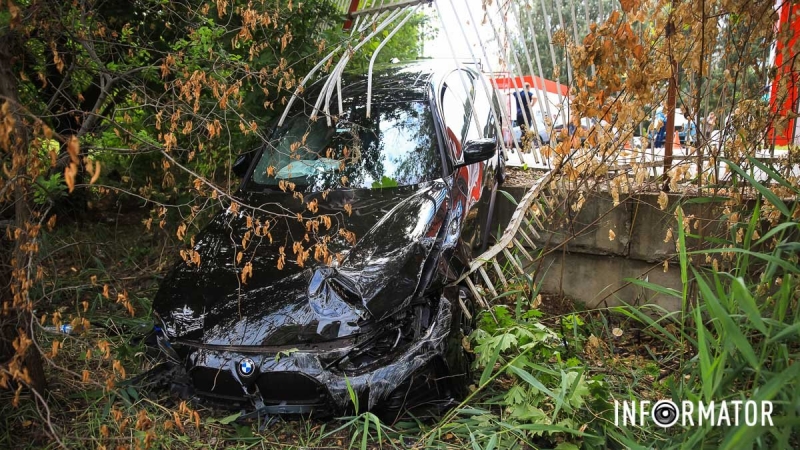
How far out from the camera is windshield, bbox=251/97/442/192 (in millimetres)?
3635

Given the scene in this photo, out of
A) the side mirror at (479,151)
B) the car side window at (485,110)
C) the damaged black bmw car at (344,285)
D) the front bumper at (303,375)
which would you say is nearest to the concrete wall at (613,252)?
the car side window at (485,110)

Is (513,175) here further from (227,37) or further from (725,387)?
(725,387)

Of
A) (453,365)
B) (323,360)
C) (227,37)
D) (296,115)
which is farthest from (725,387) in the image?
(227,37)

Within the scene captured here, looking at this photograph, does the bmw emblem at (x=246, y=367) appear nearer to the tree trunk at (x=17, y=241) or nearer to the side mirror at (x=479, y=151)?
the tree trunk at (x=17, y=241)

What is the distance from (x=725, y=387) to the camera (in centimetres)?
203

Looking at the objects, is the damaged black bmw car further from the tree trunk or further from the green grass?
the tree trunk

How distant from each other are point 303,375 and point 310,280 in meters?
0.48

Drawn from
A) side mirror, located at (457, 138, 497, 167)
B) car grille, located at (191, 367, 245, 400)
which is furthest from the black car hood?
side mirror, located at (457, 138, 497, 167)

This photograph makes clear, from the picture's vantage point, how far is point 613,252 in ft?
14.3

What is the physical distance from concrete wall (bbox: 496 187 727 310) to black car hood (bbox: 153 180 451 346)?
135 centimetres

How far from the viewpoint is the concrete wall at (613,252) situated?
4184 millimetres

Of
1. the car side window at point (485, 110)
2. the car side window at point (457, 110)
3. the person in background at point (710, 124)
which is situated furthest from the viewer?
the car side window at point (485, 110)

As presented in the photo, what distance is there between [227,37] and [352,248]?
2.43 metres

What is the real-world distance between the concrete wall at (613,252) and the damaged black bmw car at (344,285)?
939 mm
